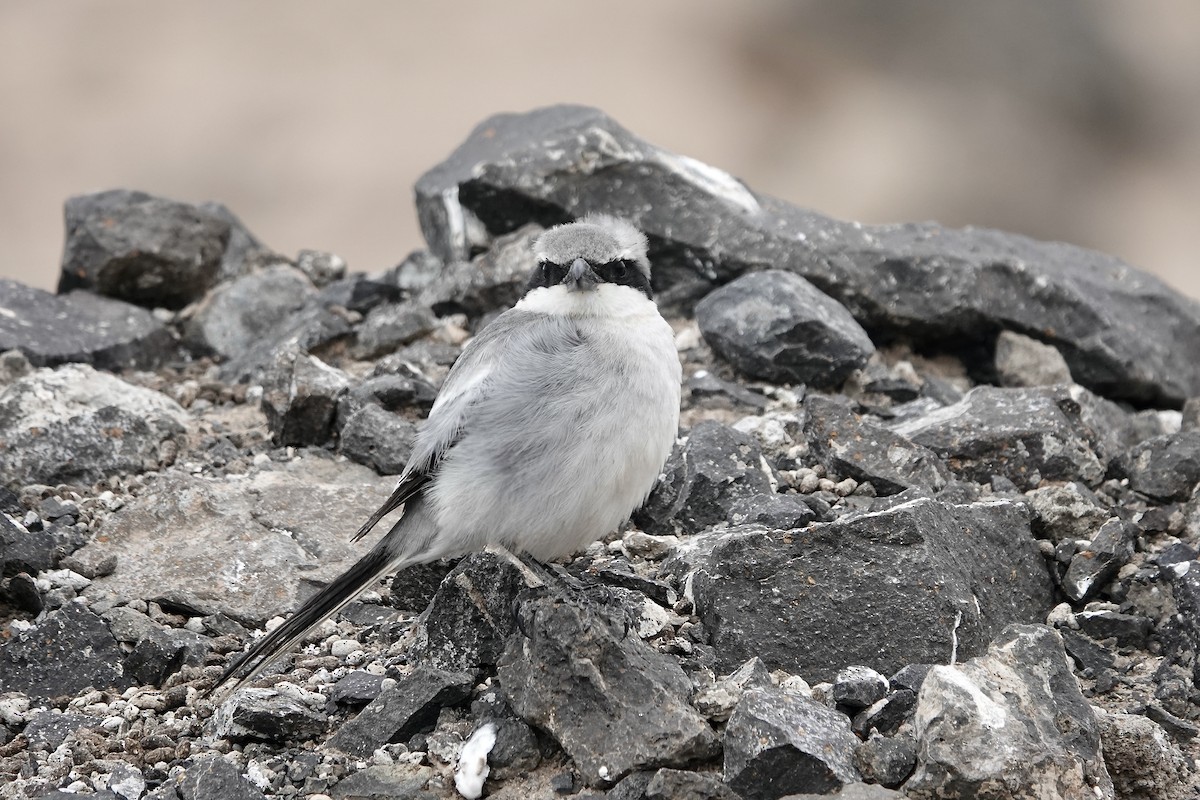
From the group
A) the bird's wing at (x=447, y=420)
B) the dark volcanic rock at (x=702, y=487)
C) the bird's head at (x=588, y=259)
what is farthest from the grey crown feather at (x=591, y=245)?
the dark volcanic rock at (x=702, y=487)

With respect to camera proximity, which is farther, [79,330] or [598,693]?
[79,330]

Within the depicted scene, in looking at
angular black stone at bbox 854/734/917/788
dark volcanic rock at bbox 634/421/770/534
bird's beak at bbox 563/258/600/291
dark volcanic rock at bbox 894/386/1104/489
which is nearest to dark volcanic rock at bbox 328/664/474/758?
angular black stone at bbox 854/734/917/788

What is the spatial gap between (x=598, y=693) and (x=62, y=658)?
1.86 m

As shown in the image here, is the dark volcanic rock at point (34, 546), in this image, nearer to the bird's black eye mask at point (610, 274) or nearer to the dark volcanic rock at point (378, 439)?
the dark volcanic rock at point (378, 439)

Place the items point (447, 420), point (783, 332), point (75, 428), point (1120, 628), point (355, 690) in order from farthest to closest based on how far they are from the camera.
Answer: point (783, 332) < point (75, 428) < point (447, 420) < point (1120, 628) < point (355, 690)

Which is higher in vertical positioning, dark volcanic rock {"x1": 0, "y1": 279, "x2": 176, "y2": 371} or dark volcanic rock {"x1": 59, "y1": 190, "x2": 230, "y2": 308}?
dark volcanic rock {"x1": 59, "y1": 190, "x2": 230, "y2": 308}

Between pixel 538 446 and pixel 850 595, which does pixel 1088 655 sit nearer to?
pixel 850 595

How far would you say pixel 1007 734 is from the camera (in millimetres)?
3119

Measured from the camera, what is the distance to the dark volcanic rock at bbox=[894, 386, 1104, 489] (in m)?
4.96

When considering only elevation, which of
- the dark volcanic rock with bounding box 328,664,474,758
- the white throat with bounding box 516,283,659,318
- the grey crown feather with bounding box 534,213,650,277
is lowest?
the dark volcanic rock with bounding box 328,664,474,758

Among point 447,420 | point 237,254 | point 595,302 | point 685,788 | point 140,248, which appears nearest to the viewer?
point 685,788

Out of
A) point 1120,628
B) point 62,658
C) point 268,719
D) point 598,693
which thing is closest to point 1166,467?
A: point 1120,628

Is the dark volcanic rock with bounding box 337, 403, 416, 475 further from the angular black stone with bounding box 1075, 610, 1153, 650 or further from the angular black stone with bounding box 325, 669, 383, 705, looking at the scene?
the angular black stone with bounding box 1075, 610, 1153, 650

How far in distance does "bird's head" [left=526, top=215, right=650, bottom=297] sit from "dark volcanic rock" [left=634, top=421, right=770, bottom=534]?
0.68 meters
